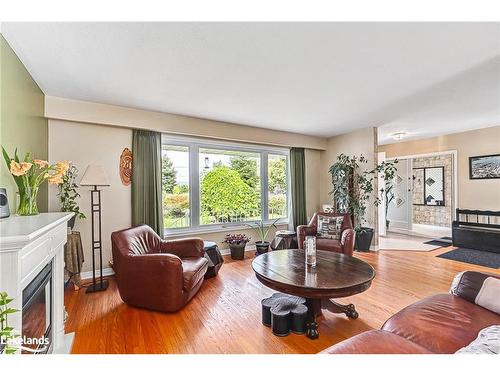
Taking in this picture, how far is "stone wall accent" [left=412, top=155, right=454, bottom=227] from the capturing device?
269 inches

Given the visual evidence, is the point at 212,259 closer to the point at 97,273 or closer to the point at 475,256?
the point at 97,273

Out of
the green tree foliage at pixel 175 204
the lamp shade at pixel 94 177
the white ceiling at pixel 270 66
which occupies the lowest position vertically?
the green tree foliage at pixel 175 204

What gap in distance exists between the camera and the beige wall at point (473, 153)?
16.1ft

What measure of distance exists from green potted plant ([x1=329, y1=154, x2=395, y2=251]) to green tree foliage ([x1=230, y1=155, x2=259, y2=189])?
1.62 metres

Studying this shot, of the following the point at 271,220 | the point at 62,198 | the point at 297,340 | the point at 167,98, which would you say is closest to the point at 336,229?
the point at 271,220

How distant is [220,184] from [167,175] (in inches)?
38.4

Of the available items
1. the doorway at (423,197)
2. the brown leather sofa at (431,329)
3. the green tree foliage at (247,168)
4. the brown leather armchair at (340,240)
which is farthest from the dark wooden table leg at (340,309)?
the doorway at (423,197)

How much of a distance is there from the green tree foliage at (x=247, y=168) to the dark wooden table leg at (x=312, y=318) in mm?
3049

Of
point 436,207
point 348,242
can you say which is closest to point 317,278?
point 348,242

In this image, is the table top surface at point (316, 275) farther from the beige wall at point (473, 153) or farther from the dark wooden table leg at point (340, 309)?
the beige wall at point (473, 153)

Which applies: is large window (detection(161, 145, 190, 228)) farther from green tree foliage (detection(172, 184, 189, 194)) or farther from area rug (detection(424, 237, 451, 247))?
area rug (detection(424, 237, 451, 247))

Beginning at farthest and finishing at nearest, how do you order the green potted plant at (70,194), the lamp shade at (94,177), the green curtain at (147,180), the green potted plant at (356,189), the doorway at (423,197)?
the doorway at (423,197)
the green potted plant at (356,189)
the green curtain at (147,180)
the green potted plant at (70,194)
the lamp shade at (94,177)

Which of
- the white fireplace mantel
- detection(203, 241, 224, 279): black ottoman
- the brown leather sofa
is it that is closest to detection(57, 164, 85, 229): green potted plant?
the white fireplace mantel
